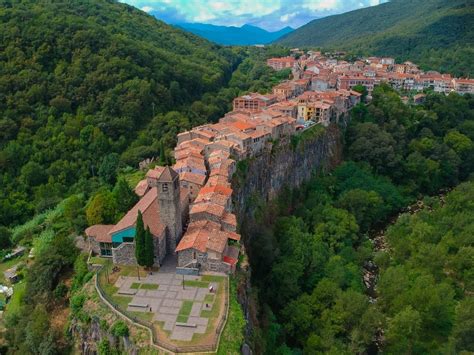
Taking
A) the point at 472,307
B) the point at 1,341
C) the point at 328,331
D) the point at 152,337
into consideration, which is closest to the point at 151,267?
the point at 152,337

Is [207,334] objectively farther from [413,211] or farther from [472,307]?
[413,211]

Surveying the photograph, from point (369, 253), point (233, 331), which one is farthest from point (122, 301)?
point (369, 253)

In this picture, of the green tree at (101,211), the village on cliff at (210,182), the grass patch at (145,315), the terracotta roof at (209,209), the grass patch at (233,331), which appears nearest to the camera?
the grass patch at (233,331)

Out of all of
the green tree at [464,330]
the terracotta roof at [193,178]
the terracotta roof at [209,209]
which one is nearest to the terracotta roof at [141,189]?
the terracotta roof at [193,178]

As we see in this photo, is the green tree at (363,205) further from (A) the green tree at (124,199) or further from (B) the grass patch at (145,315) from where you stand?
(B) the grass patch at (145,315)

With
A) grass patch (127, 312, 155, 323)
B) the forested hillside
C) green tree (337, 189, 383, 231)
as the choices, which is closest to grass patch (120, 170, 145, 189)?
the forested hillside

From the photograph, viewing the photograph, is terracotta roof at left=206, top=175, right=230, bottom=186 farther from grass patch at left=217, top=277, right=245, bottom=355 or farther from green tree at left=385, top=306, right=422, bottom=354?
green tree at left=385, top=306, right=422, bottom=354
